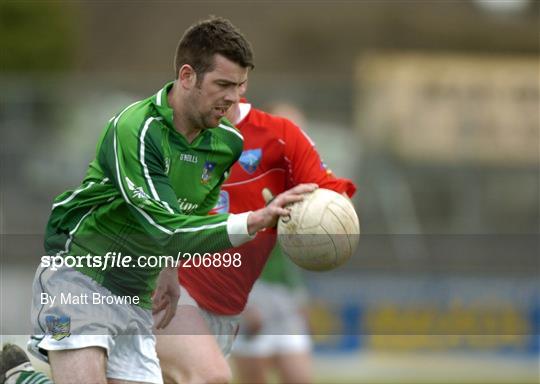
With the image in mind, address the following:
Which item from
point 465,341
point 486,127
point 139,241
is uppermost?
Answer: point 139,241

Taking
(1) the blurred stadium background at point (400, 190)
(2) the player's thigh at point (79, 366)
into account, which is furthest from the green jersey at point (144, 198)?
(1) the blurred stadium background at point (400, 190)

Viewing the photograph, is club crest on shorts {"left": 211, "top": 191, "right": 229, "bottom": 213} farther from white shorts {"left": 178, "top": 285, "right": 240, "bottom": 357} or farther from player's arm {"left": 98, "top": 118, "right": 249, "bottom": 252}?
player's arm {"left": 98, "top": 118, "right": 249, "bottom": 252}

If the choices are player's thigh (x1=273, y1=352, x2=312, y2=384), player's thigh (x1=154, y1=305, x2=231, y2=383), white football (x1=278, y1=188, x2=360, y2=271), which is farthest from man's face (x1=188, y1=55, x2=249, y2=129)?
player's thigh (x1=273, y1=352, x2=312, y2=384)

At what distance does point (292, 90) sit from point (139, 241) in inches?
530

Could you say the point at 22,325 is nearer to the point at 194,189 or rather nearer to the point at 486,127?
the point at 194,189

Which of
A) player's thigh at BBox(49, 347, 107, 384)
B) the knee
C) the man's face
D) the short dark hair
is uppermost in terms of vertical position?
the short dark hair

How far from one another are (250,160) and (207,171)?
962 millimetres

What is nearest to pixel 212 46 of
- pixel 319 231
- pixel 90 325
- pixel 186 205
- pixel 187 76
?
pixel 187 76

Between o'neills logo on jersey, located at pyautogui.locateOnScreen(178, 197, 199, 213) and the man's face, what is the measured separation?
488mm

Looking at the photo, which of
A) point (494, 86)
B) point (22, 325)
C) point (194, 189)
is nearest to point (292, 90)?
point (494, 86)

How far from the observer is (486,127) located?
23.1m

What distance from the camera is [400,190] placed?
57.8 feet

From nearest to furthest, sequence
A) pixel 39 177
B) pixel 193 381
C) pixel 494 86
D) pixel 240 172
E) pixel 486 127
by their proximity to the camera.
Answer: pixel 193 381 → pixel 240 172 → pixel 39 177 → pixel 486 127 → pixel 494 86

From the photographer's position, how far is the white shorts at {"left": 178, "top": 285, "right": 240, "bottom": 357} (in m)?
6.49
